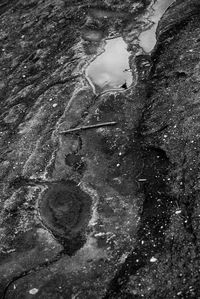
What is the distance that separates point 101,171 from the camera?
4695mm

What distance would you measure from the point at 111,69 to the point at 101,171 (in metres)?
1.95

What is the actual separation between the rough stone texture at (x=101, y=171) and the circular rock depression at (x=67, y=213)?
1 cm

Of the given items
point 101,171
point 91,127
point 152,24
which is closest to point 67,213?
point 101,171

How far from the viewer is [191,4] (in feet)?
21.3

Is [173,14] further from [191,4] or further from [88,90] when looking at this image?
[88,90]

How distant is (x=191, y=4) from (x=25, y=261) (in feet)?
14.5

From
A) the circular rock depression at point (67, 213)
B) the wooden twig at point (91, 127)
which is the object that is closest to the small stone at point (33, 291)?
the circular rock depression at point (67, 213)

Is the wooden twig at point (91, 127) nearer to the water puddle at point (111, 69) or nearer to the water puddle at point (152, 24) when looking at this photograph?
the water puddle at point (111, 69)

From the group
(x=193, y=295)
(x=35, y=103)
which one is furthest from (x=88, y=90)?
(x=193, y=295)

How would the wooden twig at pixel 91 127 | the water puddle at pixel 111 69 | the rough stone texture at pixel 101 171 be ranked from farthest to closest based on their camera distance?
1. the water puddle at pixel 111 69
2. the wooden twig at pixel 91 127
3. the rough stone texture at pixel 101 171

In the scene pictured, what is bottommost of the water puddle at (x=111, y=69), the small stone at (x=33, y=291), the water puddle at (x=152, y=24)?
the water puddle at (x=152, y=24)

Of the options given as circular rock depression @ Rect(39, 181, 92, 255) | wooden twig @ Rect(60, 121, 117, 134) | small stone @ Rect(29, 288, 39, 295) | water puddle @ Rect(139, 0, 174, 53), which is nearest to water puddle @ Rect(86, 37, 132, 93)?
water puddle @ Rect(139, 0, 174, 53)

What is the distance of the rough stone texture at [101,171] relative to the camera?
3.71 metres

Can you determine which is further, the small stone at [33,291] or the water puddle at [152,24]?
the water puddle at [152,24]
